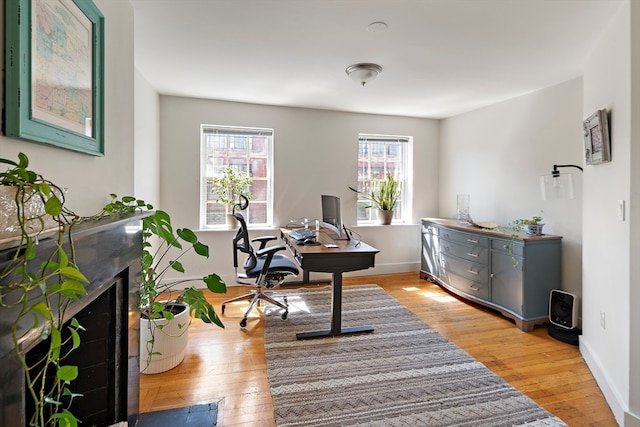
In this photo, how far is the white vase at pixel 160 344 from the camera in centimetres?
211

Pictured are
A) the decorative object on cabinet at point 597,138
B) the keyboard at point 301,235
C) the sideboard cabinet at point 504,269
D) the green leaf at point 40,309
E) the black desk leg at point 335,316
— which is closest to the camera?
the green leaf at point 40,309

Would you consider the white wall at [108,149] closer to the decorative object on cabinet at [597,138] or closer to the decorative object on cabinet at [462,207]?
the decorative object on cabinet at [597,138]

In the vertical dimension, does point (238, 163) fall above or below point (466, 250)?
above

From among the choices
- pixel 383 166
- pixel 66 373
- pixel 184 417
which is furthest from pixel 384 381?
pixel 383 166

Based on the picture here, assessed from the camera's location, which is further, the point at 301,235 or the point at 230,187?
the point at 230,187

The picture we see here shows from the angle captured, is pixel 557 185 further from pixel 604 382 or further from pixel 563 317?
pixel 604 382

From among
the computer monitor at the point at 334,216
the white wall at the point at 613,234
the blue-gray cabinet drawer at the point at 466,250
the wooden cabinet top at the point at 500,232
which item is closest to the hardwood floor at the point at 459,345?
the white wall at the point at 613,234

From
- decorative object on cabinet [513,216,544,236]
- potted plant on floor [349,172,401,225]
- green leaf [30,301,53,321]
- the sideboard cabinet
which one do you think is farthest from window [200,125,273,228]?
green leaf [30,301,53,321]

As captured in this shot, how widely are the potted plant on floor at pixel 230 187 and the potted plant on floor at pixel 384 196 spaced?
152cm

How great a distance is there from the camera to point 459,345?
8.39 feet

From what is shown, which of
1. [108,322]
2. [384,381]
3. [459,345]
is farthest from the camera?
[459,345]

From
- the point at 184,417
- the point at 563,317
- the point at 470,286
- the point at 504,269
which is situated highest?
the point at 504,269

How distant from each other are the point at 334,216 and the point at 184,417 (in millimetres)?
2112

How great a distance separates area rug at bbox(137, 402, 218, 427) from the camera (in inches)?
64.7
